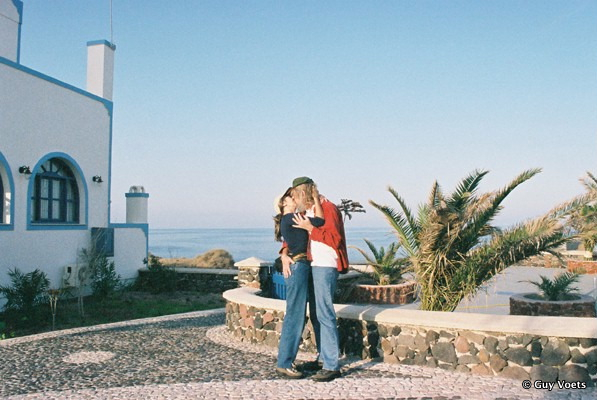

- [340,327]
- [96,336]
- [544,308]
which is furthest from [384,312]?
[96,336]

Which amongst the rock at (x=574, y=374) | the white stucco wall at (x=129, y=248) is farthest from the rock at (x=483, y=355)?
the white stucco wall at (x=129, y=248)

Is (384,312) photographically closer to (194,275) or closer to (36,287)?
(36,287)

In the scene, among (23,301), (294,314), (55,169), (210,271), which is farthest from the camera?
(210,271)

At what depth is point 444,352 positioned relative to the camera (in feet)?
17.5

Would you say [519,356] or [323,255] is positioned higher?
[323,255]

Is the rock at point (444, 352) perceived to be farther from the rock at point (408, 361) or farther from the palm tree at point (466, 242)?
the palm tree at point (466, 242)

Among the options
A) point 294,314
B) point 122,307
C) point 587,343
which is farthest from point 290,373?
point 122,307

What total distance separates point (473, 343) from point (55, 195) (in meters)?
10.8

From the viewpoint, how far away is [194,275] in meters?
14.2

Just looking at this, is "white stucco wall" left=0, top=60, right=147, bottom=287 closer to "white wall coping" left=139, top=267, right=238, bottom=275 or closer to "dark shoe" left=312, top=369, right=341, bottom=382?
"white wall coping" left=139, top=267, right=238, bottom=275

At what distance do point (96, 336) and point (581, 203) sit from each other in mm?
6192

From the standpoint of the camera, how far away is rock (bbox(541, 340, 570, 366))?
15.8ft

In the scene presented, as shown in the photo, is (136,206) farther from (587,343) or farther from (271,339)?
(587,343)

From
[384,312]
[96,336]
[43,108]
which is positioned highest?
A: [43,108]
